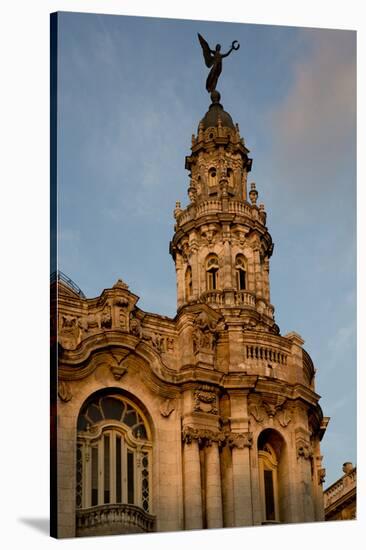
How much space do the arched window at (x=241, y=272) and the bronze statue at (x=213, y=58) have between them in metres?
4.67

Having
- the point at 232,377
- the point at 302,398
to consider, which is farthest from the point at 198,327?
the point at 302,398

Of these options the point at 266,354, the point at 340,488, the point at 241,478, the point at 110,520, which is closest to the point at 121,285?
the point at 266,354

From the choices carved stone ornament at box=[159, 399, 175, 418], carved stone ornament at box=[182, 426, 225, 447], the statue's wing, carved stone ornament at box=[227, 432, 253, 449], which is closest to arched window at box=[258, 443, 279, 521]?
carved stone ornament at box=[227, 432, 253, 449]

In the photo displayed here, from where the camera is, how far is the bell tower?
28.0 m

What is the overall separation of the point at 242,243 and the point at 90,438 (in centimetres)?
805

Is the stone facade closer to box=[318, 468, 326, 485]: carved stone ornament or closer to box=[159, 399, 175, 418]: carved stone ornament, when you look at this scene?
box=[318, 468, 326, 485]: carved stone ornament

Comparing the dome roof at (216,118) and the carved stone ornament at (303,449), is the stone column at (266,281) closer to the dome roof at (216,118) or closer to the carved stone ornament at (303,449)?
the dome roof at (216,118)

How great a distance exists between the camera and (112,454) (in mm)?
22406

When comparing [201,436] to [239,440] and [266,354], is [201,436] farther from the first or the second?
[266,354]

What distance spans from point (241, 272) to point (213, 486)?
682cm

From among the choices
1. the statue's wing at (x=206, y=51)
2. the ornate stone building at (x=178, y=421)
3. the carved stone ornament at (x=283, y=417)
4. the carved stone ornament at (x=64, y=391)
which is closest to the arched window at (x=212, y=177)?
the ornate stone building at (x=178, y=421)

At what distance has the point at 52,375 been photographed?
20.7 metres

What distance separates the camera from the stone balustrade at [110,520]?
21.1m

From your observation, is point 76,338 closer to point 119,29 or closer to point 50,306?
point 50,306
